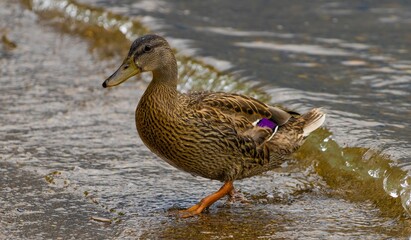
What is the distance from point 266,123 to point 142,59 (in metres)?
1.08

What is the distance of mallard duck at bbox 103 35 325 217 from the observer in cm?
663

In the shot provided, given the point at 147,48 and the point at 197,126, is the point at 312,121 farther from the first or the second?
the point at 147,48

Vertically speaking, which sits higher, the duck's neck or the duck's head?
the duck's head

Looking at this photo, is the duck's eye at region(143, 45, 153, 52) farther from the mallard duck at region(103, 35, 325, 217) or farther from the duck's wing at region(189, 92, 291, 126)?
the duck's wing at region(189, 92, 291, 126)

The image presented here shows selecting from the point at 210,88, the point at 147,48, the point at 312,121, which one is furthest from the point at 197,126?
the point at 210,88

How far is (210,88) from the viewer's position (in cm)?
1013

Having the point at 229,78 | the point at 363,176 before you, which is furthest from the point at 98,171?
the point at 229,78

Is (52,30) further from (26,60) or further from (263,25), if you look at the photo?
(263,25)

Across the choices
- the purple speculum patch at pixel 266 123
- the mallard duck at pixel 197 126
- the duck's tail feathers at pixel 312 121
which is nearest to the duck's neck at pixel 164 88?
the mallard duck at pixel 197 126

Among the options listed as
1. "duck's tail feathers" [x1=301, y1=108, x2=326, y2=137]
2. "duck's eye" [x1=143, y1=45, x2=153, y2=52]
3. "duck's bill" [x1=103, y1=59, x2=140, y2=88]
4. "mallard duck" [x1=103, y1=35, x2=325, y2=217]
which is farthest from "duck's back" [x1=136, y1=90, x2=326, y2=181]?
"duck's tail feathers" [x1=301, y1=108, x2=326, y2=137]

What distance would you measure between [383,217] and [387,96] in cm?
Result: 248

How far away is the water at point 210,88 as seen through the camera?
6.72 m

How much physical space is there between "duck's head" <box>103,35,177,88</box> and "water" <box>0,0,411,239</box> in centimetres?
96

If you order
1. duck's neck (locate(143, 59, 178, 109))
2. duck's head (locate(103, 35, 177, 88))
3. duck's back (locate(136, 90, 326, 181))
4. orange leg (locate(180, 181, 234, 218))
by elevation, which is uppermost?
duck's head (locate(103, 35, 177, 88))
